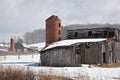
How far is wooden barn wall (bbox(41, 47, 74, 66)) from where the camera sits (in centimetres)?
4771

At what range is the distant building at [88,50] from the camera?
48125mm

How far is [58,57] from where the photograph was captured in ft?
160

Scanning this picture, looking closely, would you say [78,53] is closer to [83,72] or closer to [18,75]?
[83,72]

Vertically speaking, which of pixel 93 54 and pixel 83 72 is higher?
pixel 93 54

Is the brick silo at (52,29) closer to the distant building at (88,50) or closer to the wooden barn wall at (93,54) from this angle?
the distant building at (88,50)

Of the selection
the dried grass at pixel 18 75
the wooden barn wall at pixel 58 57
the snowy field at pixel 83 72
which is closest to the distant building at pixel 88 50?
the wooden barn wall at pixel 58 57

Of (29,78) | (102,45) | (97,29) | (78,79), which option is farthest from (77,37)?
(29,78)

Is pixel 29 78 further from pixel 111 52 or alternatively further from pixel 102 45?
pixel 111 52

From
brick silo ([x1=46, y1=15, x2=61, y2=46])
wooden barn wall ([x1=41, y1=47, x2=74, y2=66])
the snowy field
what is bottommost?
the snowy field

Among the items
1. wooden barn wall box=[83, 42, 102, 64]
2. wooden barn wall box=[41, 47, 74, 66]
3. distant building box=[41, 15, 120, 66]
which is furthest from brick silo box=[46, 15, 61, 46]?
wooden barn wall box=[83, 42, 102, 64]

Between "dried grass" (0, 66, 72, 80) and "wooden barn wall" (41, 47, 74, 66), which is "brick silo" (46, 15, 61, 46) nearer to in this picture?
"wooden barn wall" (41, 47, 74, 66)

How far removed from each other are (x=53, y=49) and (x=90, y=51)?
232 inches

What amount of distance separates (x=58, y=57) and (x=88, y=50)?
5.18 meters

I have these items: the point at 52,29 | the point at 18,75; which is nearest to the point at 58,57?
the point at 52,29
